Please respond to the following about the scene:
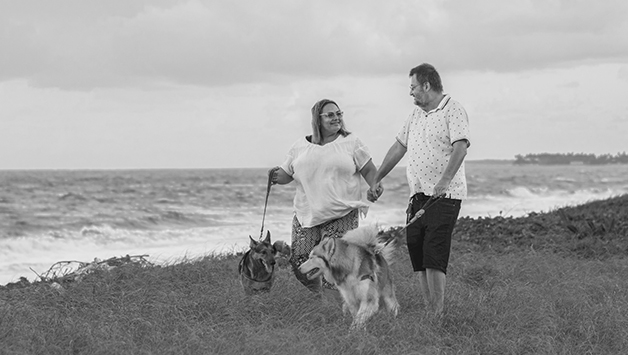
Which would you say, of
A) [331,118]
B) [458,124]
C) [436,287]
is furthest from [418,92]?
[436,287]

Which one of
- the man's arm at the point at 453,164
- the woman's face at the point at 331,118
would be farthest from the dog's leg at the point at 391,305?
the woman's face at the point at 331,118

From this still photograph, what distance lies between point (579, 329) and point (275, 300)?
7.66ft

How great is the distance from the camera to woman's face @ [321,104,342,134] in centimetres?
588

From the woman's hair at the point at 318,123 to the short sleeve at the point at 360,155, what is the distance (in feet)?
0.49

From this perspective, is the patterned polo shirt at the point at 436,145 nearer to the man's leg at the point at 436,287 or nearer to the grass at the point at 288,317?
the man's leg at the point at 436,287

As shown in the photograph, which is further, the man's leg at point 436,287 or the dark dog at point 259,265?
the dark dog at point 259,265

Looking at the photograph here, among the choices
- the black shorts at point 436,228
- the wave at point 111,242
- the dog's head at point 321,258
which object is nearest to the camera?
the dog's head at point 321,258

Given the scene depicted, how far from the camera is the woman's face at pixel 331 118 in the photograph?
5.88 metres

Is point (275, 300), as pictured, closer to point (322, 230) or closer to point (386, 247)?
point (322, 230)

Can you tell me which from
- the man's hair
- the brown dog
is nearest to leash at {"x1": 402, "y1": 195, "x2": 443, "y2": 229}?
the brown dog

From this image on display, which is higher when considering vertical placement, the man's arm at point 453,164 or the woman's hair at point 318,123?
the woman's hair at point 318,123

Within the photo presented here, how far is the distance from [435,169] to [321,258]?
1066mm

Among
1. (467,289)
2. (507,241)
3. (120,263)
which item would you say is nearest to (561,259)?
(507,241)

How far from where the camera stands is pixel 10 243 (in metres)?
15.9
